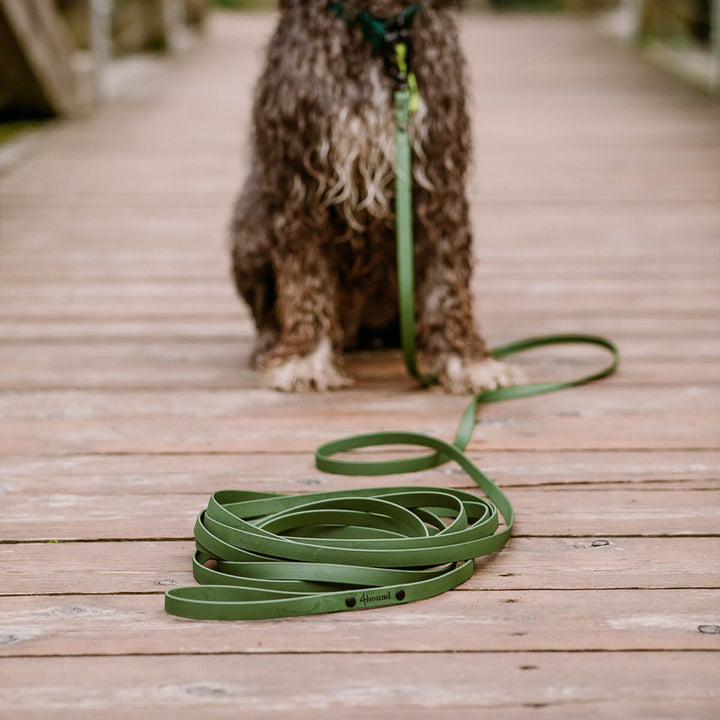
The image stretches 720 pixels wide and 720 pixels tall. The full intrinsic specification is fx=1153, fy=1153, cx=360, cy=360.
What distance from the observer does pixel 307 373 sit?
10.1 feet

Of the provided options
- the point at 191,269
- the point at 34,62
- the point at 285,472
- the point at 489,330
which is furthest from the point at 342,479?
the point at 34,62

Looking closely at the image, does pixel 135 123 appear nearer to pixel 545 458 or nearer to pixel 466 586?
pixel 545 458

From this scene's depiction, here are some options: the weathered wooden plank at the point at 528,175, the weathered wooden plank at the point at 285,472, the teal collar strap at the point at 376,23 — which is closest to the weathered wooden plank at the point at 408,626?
the weathered wooden plank at the point at 285,472

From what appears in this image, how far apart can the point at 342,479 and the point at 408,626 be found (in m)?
0.68

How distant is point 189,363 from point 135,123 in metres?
4.78

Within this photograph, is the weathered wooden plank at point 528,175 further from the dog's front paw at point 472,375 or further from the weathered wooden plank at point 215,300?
the dog's front paw at point 472,375

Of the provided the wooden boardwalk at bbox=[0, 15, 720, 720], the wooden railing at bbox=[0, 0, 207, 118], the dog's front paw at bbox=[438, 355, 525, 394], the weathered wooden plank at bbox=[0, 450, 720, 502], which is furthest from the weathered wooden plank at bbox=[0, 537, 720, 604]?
the wooden railing at bbox=[0, 0, 207, 118]

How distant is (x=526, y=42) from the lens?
1275cm

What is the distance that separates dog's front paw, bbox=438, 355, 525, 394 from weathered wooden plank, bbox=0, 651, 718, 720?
1.39m

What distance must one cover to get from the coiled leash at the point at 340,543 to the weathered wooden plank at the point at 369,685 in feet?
0.48

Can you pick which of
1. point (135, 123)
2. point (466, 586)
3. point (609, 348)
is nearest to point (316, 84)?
point (609, 348)

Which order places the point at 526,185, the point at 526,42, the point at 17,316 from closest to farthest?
the point at 17,316
the point at 526,185
the point at 526,42

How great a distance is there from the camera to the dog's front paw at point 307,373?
308 centimetres

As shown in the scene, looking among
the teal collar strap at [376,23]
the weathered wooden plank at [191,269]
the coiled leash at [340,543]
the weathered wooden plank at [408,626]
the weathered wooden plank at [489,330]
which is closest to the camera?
the weathered wooden plank at [408,626]
